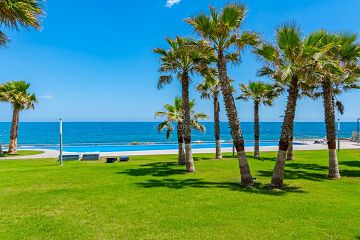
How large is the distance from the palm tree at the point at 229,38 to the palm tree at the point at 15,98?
2748 cm

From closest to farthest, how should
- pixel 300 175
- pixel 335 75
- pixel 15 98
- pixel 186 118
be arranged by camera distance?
pixel 335 75 < pixel 300 175 < pixel 186 118 < pixel 15 98

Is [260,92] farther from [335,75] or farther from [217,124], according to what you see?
[335,75]

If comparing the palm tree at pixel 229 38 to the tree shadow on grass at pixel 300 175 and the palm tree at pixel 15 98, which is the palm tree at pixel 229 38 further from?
the palm tree at pixel 15 98

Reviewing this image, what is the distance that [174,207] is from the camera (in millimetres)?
11508

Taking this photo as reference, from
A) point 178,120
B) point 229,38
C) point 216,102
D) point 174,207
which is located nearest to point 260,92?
point 216,102

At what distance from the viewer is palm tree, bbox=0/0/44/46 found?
9492mm

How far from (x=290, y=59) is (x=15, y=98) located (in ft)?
103

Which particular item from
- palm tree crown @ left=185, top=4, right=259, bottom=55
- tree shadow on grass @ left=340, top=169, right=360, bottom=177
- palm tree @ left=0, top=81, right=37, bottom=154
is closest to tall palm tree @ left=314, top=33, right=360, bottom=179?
tree shadow on grass @ left=340, top=169, right=360, bottom=177


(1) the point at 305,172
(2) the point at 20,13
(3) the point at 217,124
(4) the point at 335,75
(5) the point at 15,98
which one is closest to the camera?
(2) the point at 20,13

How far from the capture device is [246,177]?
51.1 feet

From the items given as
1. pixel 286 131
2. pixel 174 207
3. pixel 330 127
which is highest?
pixel 330 127

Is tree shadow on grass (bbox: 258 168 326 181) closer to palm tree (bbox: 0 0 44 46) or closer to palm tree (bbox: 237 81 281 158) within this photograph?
palm tree (bbox: 237 81 281 158)

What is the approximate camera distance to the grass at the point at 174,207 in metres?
8.94

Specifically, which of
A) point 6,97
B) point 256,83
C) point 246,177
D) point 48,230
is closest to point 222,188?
point 246,177
